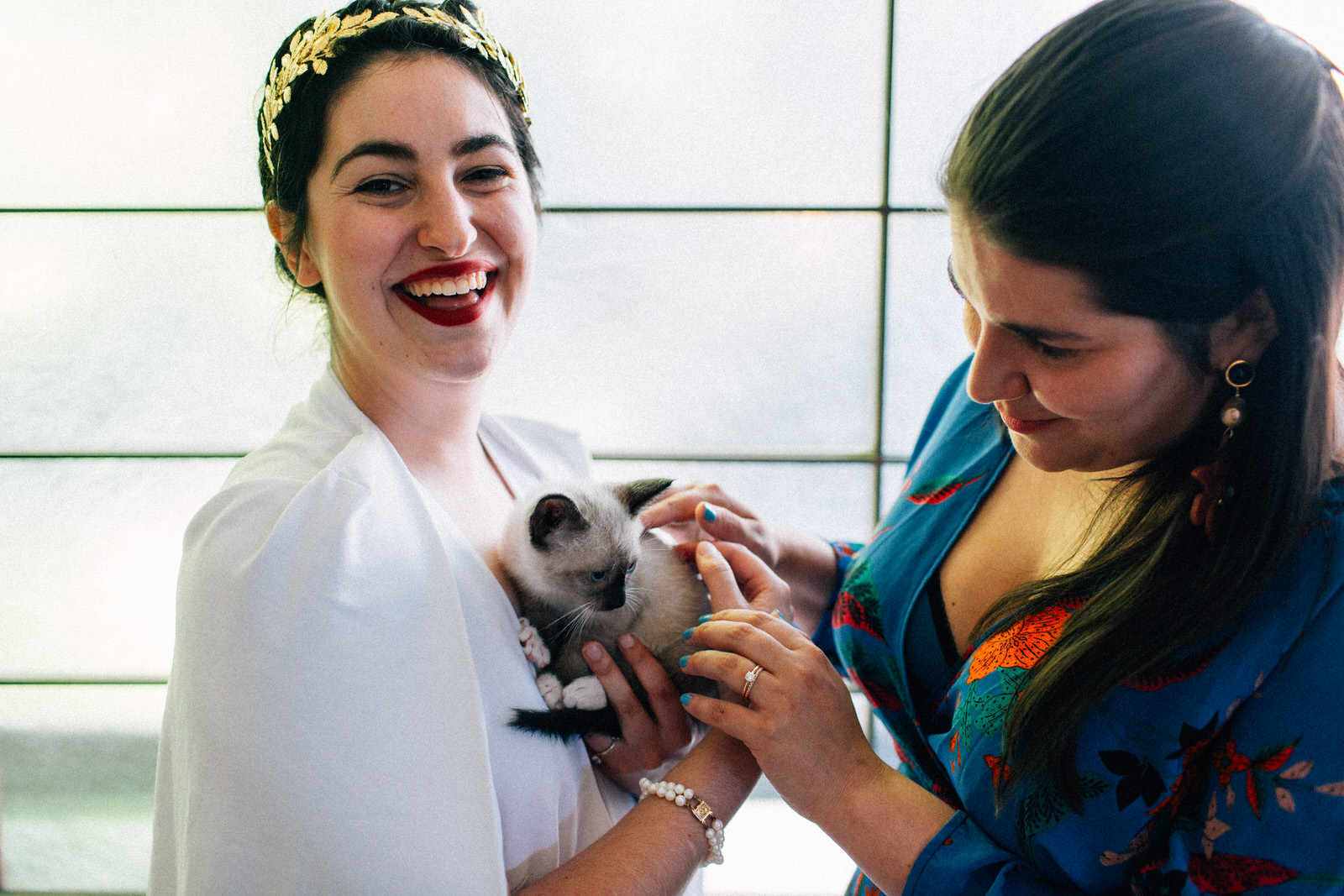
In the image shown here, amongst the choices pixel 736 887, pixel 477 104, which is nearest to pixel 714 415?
pixel 477 104

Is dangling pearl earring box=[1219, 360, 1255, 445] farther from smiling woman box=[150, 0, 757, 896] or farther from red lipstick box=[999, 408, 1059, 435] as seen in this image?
smiling woman box=[150, 0, 757, 896]

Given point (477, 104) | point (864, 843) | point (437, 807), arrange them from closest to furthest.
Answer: point (437, 807) < point (864, 843) < point (477, 104)

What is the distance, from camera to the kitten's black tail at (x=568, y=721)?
1.10m

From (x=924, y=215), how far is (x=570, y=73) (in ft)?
3.43

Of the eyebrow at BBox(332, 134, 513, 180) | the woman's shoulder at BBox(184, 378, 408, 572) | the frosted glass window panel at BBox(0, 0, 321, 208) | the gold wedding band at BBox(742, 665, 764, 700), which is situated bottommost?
the gold wedding band at BBox(742, 665, 764, 700)

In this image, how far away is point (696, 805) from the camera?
114 centimetres

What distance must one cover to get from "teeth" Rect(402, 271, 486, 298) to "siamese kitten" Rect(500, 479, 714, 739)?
→ 0.39m

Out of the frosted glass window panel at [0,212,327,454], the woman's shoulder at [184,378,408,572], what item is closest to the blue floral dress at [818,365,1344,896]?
the woman's shoulder at [184,378,408,572]

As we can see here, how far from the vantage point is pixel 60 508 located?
2.29m

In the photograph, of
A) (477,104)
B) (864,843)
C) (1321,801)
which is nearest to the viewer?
(1321,801)

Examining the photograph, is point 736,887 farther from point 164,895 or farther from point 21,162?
point 21,162

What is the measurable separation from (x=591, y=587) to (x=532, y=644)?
8.9 inches

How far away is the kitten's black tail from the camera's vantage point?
1.10 m

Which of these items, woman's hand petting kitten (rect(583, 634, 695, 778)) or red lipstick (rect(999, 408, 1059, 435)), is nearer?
red lipstick (rect(999, 408, 1059, 435))
